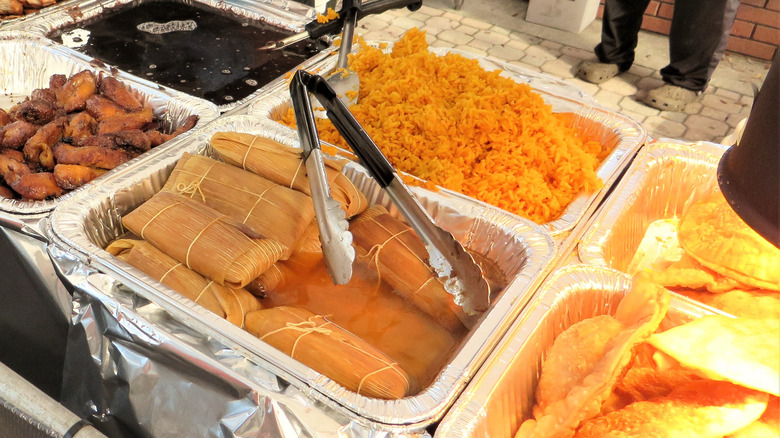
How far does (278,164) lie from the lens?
66.6 inches

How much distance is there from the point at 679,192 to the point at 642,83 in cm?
277

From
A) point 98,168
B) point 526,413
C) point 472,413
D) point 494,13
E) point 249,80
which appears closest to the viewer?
point 472,413

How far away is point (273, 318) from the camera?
1.32 meters

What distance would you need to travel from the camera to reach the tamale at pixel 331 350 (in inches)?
46.8

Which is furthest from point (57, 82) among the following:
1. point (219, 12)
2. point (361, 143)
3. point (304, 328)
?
point (304, 328)

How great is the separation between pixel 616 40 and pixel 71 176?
154 inches

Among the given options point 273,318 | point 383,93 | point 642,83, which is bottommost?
point 642,83

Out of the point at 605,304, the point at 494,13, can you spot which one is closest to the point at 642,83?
the point at 494,13

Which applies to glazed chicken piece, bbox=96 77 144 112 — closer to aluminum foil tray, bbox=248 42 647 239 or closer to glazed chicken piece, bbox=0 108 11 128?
glazed chicken piece, bbox=0 108 11 128

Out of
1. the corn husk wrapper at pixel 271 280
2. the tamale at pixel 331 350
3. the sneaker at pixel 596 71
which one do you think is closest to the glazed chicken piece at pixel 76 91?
the corn husk wrapper at pixel 271 280

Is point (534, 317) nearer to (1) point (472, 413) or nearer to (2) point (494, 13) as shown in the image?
(1) point (472, 413)

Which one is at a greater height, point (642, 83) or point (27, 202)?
point (27, 202)

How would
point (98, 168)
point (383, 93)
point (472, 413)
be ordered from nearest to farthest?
point (472, 413)
point (98, 168)
point (383, 93)

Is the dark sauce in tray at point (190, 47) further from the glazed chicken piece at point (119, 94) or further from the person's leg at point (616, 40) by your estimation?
the person's leg at point (616, 40)
